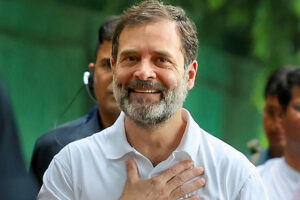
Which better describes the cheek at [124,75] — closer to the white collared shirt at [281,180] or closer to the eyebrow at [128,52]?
the eyebrow at [128,52]

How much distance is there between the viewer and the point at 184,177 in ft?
10.3

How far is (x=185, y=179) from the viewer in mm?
3131

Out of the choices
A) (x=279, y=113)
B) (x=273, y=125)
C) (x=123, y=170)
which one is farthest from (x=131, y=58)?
(x=273, y=125)

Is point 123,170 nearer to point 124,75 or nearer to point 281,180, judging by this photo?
point 124,75

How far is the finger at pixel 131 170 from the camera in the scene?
10.2 ft

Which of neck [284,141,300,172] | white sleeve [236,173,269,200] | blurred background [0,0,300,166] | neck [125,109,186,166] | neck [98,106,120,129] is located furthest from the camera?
blurred background [0,0,300,166]

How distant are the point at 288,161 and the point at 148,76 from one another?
6.56 feet

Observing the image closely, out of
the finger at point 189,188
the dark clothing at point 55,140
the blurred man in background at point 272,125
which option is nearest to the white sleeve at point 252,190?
the finger at point 189,188

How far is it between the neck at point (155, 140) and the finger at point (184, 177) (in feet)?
0.35

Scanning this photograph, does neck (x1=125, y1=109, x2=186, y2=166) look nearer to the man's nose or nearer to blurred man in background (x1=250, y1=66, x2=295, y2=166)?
the man's nose

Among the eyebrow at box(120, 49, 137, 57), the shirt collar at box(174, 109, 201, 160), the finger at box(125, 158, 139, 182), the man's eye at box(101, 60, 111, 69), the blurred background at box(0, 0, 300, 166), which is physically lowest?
the blurred background at box(0, 0, 300, 166)

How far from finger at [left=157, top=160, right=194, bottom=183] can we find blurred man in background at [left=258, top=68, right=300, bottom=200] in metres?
1.54

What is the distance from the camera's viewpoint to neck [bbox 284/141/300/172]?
15.9ft

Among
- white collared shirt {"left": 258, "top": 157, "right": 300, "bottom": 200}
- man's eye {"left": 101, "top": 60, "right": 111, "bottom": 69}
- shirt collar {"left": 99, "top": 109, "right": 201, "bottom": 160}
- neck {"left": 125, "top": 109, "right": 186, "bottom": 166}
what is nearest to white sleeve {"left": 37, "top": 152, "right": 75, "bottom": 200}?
shirt collar {"left": 99, "top": 109, "right": 201, "bottom": 160}
